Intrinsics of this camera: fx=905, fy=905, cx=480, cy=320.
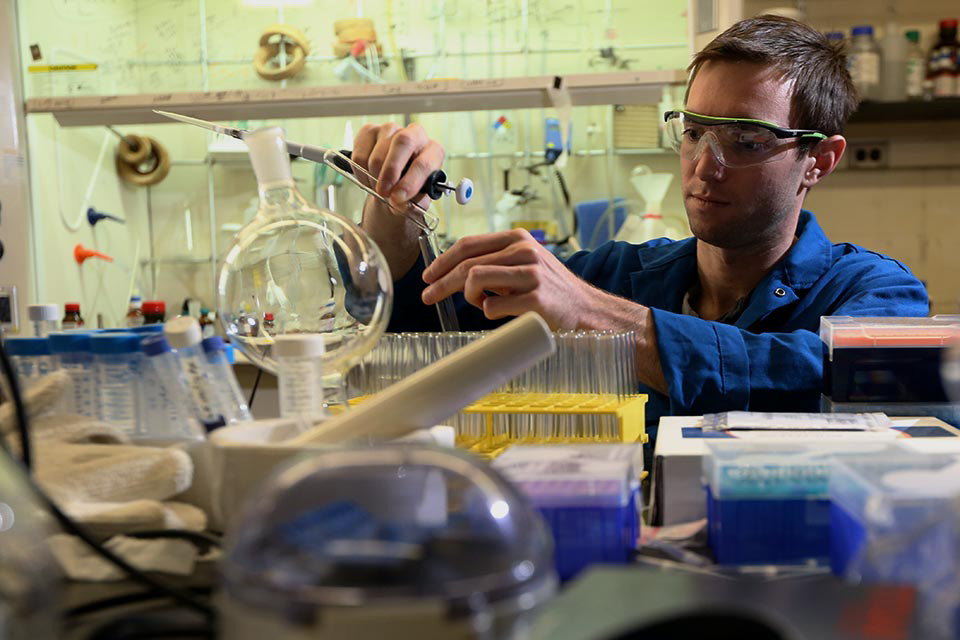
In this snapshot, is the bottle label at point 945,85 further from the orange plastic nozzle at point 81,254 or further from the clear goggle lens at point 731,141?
the orange plastic nozzle at point 81,254

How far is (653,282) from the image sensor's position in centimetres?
202

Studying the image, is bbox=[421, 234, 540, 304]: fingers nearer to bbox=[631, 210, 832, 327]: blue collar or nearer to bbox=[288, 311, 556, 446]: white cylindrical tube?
bbox=[288, 311, 556, 446]: white cylindrical tube

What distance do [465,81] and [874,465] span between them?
2.59 m

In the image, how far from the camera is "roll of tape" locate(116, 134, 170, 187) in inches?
149

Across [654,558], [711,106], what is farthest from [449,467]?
[711,106]

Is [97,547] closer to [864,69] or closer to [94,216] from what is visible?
[864,69]

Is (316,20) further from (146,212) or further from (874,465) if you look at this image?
(874,465)

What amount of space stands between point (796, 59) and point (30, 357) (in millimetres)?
1617

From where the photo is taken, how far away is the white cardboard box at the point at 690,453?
0.71 metres

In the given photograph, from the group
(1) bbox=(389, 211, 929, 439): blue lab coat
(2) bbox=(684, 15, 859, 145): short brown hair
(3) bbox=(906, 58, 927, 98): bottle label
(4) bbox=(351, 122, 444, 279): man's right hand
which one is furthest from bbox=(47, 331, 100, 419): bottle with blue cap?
(3) bbox=(906, 58, 927, 98): bottle label

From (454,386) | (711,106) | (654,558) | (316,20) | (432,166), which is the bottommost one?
(654,558)

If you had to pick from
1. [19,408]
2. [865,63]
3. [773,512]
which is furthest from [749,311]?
[865,63]

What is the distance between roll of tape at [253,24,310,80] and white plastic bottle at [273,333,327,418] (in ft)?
9.68

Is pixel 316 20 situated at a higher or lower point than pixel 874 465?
higher
